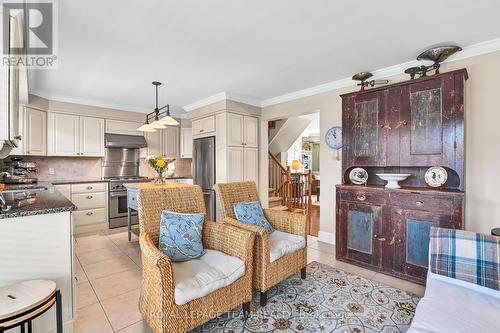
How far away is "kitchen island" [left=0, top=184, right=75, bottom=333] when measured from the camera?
1.53 m

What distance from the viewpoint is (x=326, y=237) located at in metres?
3.84

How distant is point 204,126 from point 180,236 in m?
3.11

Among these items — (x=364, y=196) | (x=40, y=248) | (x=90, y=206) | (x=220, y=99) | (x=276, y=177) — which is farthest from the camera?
(x=276, y=177)

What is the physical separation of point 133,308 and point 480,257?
2.63 metres

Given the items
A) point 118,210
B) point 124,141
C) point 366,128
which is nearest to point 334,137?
point 366,128

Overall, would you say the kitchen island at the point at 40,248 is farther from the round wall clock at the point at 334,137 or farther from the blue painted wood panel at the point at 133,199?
the round wall clock at the point at 334,137

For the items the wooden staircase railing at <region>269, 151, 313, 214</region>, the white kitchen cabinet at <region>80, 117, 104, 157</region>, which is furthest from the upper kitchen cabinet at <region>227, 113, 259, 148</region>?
the white kitchen cabinet at <region>80, 117, 104, 157</region>

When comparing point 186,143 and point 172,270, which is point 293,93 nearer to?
point 186,143

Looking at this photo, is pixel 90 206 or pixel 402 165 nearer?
pixel 402 165

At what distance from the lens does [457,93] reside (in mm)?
2412

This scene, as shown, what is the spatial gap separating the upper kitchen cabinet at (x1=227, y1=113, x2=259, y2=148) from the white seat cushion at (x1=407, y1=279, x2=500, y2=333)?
3.43 meters

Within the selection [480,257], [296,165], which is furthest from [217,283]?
[296,165]

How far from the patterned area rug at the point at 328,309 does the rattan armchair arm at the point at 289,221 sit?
0.52 metres

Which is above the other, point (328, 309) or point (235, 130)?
point (235, 130)
